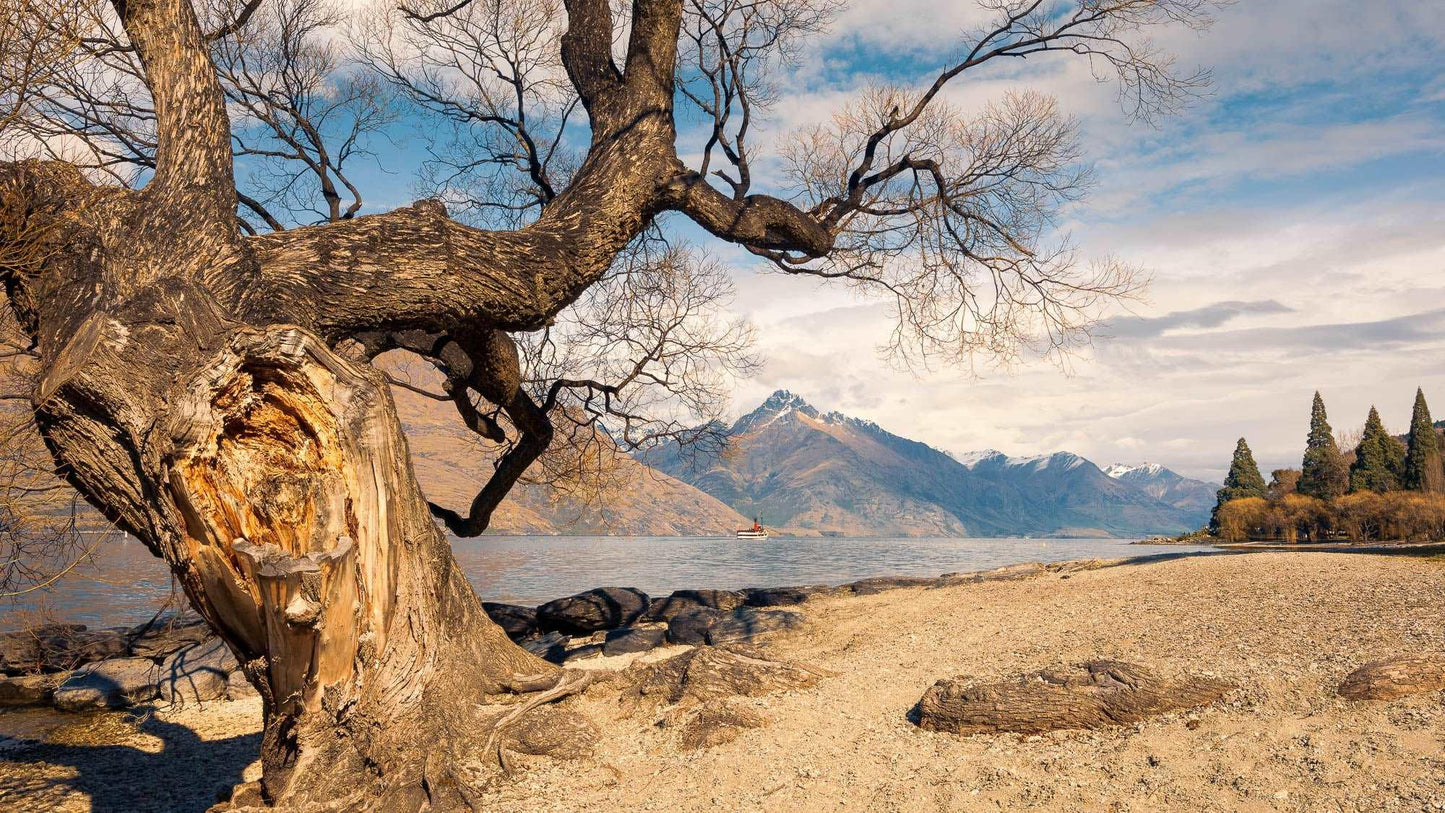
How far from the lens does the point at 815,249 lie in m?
9.11

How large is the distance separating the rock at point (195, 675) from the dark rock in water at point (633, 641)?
18.8 feet

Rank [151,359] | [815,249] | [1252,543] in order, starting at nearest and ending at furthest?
1. [151,359]
2. [815,249]
3. [1252,543]

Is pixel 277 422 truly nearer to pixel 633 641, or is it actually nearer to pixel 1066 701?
pixel 1066 701

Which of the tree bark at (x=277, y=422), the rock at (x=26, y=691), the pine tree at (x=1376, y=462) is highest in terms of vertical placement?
the pine tree at (x=1376, y=462)

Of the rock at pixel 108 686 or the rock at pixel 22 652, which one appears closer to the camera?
the rock at pixel 108 686

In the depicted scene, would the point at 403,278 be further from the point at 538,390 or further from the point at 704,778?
the point at 538,390

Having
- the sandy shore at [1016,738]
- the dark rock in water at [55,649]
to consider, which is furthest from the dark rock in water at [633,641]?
the dark rock in water at [55,649]

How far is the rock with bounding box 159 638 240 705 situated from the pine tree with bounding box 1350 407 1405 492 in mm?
79460

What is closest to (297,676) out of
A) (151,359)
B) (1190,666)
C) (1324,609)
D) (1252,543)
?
(151,359)

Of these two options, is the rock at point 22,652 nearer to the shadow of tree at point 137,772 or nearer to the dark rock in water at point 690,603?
the shadow of tree at point 137,772

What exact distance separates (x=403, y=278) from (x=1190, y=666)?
23.9 feet

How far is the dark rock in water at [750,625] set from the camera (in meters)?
13.4

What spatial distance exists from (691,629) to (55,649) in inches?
461

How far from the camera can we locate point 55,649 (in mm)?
15055
